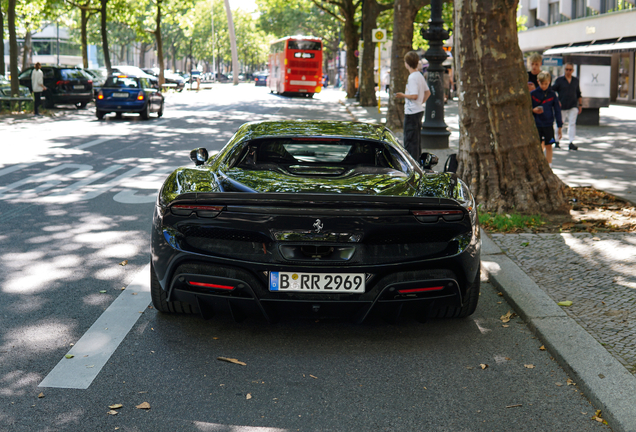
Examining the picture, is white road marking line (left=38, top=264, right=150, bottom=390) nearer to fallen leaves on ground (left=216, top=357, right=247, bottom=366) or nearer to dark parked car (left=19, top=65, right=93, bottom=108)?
fallen leaves on ground (left=216, top=357, right=247, bottom=366)

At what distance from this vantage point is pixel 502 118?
27.1 ft

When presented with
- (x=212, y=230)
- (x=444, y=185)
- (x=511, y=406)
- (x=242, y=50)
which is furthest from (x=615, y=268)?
(x=242, y=50)

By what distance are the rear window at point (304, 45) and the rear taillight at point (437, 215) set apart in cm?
4164

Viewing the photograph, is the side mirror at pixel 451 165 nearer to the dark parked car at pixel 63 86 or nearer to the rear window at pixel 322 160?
the rear window at pixel 322 160

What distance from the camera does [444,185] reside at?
459 cm

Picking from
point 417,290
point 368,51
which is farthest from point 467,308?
point 368,51

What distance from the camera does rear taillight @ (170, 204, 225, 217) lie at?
4168 mm

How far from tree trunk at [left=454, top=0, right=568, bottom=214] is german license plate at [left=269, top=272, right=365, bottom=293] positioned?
4384mm

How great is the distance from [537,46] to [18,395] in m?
48.8

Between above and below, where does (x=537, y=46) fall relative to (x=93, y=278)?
above

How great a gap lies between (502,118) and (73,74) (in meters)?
25.4

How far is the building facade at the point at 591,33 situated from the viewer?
36.3 meters

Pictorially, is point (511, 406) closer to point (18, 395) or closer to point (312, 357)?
point (312, 357)

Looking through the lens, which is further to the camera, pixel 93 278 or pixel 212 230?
pixel 93 278
